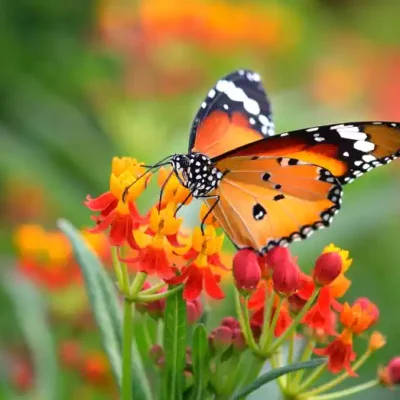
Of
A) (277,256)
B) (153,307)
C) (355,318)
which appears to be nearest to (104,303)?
(153,307)

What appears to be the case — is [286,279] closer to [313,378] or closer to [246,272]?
[246,272]

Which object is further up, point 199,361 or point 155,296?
point 155,296

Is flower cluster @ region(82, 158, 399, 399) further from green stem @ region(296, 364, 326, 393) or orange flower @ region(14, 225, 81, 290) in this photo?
orange flower @ region(14, 225, 81, 290)

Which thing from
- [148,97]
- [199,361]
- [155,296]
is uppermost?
[148,97]

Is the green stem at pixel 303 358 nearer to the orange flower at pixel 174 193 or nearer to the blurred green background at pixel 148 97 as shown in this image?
the orange flower at pixel 174 193

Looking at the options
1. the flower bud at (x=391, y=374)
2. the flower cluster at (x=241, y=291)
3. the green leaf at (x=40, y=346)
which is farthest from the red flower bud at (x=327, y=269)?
the green leaf at (x=40, y=346)

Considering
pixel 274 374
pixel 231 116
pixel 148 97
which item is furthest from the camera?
pixel 148 97
